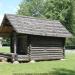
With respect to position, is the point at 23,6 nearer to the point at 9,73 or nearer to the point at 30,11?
the point at 30,11

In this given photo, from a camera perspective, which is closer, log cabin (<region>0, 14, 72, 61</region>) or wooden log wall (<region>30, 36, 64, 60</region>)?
log cabin (<region>0, 14, 72, 61</region>)

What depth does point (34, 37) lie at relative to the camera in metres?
31.2

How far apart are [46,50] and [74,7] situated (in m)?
43.0

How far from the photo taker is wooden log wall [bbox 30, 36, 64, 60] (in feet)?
103

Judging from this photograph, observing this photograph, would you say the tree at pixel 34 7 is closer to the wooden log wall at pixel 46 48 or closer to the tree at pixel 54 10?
the tree at pixel 54 10

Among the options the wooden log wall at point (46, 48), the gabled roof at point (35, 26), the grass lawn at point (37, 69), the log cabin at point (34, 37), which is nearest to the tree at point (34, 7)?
the gabled roof at point (35, 26)

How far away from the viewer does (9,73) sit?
21.0m

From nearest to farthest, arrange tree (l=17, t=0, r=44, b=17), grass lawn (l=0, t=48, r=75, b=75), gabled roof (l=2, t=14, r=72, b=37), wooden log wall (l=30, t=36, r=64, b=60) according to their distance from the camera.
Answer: grass lawn (l=0, t=48, r=75, b=75), gabled roof (l=2, t=14, r=72, b=37), wooden log wall (l=30, t=36, r=64, b=60), tree (l=17, t=0, r=44, b=17)

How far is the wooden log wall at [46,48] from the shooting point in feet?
103

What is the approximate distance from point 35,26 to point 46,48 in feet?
8.36

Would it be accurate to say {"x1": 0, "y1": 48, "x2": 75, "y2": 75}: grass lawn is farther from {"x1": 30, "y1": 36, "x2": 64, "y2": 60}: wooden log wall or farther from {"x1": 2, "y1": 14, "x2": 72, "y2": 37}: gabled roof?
{"x1": 30, "y1": 36, "x2": 64, "y2": 60}: wooden log wall

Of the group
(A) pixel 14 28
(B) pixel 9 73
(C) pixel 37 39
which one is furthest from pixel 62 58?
(B) pixel 9 73

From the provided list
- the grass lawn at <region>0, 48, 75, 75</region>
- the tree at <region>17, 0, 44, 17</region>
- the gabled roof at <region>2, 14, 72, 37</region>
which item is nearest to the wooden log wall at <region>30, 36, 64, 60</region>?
the gabled roof at <region>2, 14, 72, 37</region>

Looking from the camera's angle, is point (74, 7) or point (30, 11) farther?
point (30, 11)
